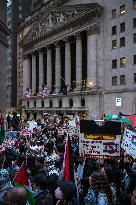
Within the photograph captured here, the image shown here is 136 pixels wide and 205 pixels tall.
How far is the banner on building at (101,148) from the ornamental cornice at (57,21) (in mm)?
53109

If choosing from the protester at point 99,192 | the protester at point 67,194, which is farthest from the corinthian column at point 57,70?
the protester at point 67,194

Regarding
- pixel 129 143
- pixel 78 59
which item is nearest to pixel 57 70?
pixel 78 59

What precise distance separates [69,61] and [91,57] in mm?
7317

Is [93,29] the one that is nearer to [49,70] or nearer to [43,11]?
[49,70]

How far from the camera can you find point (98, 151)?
32.8 feet

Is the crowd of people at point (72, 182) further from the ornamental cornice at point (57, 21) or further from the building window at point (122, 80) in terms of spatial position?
the ornamental cornice at point (57, 21)

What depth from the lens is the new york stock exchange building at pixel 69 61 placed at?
200 feet

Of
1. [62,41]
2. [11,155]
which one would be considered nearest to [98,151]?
[11,155]

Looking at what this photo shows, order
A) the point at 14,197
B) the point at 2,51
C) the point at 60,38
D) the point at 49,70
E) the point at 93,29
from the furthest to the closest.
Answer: the point at 49,70 < the point at 60,38 < the point at 93,29 < the point at 2,51 < the point at 14,197

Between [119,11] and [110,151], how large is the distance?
50758mm

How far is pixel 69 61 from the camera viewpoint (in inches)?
2712

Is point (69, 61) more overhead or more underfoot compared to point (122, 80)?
more overhead

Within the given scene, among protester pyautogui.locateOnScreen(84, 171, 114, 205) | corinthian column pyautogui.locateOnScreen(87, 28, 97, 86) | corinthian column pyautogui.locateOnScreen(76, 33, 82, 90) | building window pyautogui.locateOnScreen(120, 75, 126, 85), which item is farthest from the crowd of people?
corinthian column pyautogui.locateOnScreen(76, 33, 82, 90)

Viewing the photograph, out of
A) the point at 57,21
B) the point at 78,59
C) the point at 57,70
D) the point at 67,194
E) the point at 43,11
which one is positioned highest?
the point at 43,11
